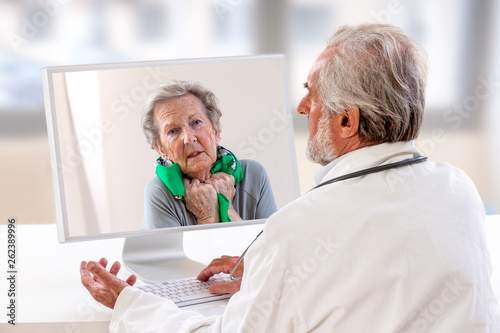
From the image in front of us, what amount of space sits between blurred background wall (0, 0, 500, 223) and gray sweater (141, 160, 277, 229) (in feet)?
6.29

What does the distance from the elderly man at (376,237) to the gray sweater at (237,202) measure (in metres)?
0.49

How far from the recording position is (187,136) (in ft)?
5.20

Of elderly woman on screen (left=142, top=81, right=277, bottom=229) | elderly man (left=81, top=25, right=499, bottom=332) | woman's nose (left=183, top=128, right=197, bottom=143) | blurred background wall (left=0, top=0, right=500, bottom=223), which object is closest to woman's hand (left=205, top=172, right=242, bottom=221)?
elderly woman on screen (left=142, top=81, right=277, bottom=229)

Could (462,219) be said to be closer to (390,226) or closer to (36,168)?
(390,226)

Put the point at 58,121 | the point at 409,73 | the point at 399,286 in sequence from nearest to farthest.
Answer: the point at 399,286, the point at 409,73, the point at 58,121

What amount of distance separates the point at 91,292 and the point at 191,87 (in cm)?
63

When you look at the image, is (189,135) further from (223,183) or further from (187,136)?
(223,183)

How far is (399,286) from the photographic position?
36.9 inches

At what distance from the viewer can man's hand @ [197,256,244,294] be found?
1.43m

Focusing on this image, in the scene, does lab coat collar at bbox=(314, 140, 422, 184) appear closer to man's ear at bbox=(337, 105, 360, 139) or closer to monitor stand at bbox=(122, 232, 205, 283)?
man's ear at bbox=(337, 105, 360, 139)

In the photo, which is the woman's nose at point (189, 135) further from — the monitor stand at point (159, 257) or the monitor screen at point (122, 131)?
the monitor stand at point (159, 257)

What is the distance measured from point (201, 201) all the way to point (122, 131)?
0.29 meters

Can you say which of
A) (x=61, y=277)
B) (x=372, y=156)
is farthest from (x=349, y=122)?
(x=61, y=277)

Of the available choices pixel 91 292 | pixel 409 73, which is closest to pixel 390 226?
pixel 409 73
